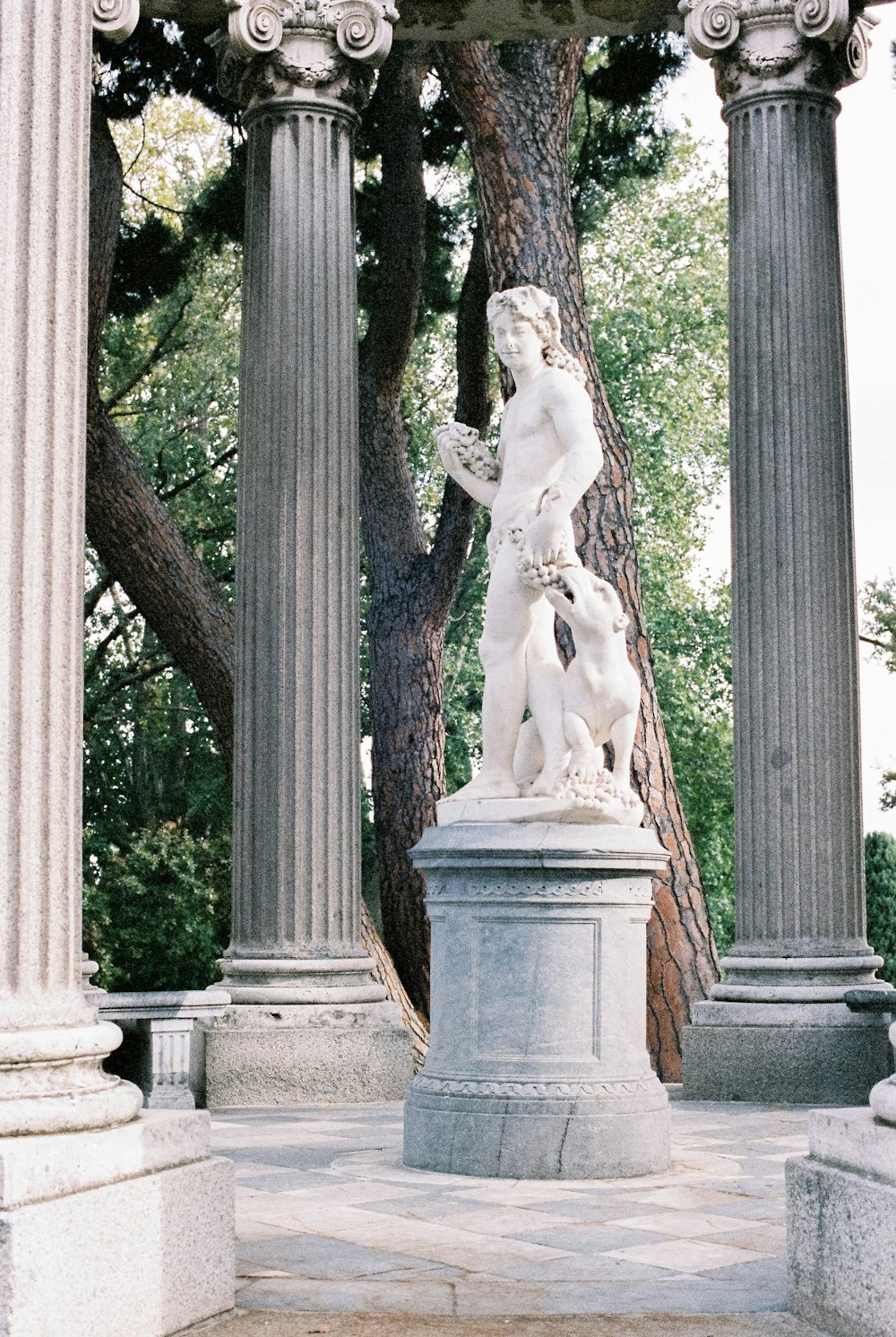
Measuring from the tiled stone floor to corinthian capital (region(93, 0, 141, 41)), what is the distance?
9.79m

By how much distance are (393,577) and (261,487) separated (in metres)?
9.85

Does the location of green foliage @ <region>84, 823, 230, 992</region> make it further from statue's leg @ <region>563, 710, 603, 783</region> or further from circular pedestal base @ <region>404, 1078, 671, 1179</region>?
circular pedestal base @ <region>404, 1078, 671, 1179</region>

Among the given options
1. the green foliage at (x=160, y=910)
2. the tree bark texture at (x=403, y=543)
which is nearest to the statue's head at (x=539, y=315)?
the tree bark texture at (x=403, y=543)

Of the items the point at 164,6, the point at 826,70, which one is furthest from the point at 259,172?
the point at 826,70

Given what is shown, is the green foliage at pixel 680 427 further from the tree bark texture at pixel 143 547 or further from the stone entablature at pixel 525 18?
the stone entablature at pixel 525 18

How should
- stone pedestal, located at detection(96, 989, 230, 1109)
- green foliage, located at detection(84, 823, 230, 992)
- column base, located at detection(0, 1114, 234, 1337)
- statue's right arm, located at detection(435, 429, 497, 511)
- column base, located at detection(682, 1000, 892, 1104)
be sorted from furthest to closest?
green foliage, located at detection(84, 823, 230, 992), stone pedestal, located at detection(96, 989, 230, 1109), column base, located at detection(682, 1000, 892, 1104), statue's right arm, located at detection(435, 429, 497, 511), column base, located at detection(0, 1114, 234, 1337)

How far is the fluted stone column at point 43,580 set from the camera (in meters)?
7.47

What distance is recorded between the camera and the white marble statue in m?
12.5

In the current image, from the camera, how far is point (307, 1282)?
873 centimetres

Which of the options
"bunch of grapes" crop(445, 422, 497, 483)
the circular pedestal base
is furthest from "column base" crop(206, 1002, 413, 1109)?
"bunch of grapes" crop(445, 422, 497, 483)

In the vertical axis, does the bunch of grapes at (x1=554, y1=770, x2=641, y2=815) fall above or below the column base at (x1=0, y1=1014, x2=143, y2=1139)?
above

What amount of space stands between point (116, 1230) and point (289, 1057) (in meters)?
8.82

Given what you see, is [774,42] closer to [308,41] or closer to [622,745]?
[308,41]

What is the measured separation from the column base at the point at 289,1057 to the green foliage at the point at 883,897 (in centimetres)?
2497
